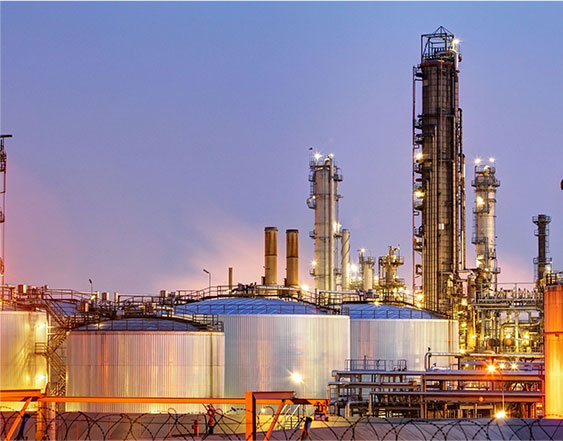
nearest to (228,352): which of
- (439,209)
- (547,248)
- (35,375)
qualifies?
(35,375)

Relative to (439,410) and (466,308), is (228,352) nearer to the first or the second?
(439,410)

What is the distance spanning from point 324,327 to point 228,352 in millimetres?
3685

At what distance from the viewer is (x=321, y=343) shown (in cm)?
3669

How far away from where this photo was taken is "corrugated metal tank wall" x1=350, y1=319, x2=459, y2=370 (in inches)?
1689

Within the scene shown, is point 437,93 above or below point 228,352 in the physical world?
above

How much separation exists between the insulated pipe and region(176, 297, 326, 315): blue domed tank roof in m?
15.7

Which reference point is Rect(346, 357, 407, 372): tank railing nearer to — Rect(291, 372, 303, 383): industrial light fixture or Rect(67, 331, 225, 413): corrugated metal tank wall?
Rect(291, 372, 303, 383): industrial light fixture

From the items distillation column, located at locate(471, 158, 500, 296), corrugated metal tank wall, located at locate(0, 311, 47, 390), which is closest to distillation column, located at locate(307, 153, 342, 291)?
distillation column, located at locate(471, 158, 500, 296)

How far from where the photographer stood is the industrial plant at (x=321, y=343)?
29875 mm

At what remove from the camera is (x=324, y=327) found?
3684cm

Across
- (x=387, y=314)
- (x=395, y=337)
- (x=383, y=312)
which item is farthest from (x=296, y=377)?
(x=383, y=312)

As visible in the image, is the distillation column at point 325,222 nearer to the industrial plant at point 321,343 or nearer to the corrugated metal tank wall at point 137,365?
the industrial plant at point 321,343

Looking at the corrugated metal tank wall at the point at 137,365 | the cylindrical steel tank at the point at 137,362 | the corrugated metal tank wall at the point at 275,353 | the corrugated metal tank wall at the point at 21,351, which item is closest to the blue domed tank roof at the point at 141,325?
the cylindrical steel tank at the point at 137,362

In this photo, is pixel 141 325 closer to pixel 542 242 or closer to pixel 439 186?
pixel 439 186
